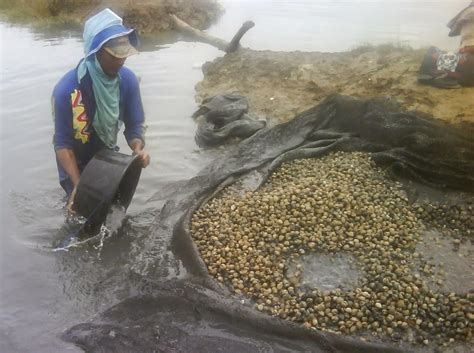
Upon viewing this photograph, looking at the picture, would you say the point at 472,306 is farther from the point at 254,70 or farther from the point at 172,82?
the point at 172,82

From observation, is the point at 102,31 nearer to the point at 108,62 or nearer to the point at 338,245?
the point at 108,62

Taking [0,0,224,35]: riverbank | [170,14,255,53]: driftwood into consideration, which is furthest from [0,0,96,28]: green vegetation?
[170,14,255,53]: driftwood

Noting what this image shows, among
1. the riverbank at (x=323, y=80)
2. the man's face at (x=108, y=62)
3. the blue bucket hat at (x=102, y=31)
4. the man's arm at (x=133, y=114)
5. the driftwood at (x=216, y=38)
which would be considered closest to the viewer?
the blue bucket hat at (x=102, y=31)

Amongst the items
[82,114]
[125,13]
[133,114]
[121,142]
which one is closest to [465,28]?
[133,114]

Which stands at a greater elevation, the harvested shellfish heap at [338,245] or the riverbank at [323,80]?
the riverbank at [323,80]

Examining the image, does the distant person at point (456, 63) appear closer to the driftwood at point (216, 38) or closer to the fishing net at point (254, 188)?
the fishing net at point (254, 188)

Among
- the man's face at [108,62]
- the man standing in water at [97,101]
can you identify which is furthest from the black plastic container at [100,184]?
the man's face at [108,62]

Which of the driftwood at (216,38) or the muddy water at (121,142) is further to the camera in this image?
the driftwood at (216,38)

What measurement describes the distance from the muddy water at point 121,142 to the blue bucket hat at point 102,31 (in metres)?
1.82

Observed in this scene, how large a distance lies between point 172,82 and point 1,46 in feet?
18.4

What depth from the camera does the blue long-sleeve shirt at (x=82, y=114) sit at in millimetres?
3924

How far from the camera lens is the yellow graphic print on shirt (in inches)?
156

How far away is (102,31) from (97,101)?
66 centimetres

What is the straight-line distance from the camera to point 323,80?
316 inches
